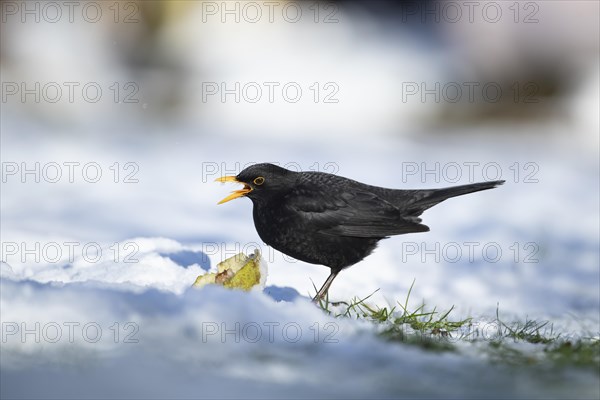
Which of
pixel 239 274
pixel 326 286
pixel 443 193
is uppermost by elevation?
pixel 443 193

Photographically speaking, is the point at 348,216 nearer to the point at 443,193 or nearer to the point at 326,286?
the point at 326,286

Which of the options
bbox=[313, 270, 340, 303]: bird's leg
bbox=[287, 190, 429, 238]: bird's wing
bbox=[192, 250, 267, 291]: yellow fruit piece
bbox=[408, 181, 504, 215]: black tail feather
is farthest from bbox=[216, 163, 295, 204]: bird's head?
bbox=[408, 181, 504, 215]: black tail feather

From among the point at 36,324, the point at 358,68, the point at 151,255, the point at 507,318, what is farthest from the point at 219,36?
the point at 36,324

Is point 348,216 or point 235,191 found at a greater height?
point 235,191

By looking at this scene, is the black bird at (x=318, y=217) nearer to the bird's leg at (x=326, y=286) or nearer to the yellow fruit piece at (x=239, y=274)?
the bird's leg at (x=326, y=286)

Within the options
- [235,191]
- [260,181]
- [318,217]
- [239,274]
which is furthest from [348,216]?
[239,274]

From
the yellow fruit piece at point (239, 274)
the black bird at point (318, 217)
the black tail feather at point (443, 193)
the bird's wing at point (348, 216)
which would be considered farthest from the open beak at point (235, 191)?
the black tail feather at point (443, 193)

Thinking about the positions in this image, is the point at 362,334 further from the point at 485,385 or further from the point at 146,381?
the point at 146,381
